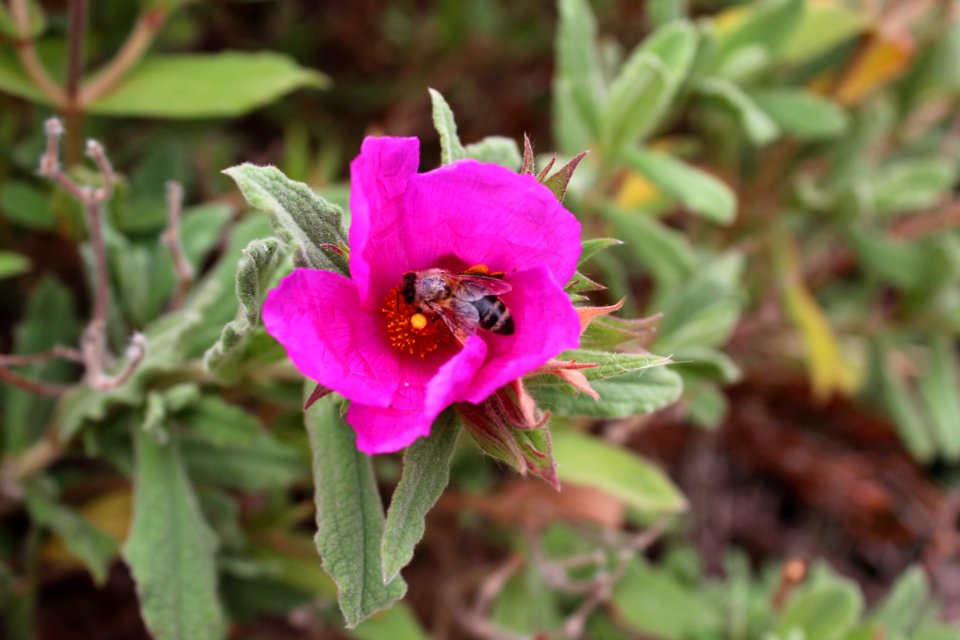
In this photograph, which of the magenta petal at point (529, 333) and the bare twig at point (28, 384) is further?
the bare twig at point (28, 384)

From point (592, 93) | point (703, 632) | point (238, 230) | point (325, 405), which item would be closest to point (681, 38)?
point (592, 93)

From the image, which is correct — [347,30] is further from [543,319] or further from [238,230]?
[543,319]

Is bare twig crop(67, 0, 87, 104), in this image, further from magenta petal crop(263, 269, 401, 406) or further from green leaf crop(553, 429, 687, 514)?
green leaf crop(553, 429, 687, 514)

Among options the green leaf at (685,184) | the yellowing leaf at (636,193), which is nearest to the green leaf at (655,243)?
the green leaf at (685,184)

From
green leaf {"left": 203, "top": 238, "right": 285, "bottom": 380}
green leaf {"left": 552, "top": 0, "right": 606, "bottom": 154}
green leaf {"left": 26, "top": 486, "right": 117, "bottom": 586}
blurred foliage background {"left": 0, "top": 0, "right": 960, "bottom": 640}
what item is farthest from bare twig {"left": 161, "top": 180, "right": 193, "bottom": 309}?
green leaf {"left": 552, "top": 0, "right": 606, "bottom": 154}

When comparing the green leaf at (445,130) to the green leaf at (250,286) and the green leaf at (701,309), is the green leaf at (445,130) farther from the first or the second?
the green leaf at (701,309)
